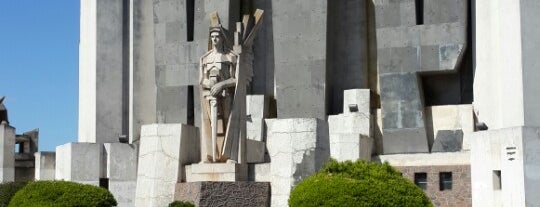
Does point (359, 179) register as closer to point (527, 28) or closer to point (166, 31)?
point (527, 28)

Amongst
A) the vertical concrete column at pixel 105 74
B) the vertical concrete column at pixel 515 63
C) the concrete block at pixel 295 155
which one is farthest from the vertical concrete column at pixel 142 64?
the vertical concrete column at pixel 515 63

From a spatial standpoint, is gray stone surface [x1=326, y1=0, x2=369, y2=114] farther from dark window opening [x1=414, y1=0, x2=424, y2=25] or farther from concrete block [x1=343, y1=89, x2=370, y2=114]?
dark window opening [x1=414, y1=0, x2=424, y2=25]

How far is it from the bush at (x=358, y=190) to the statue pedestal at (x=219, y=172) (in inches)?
107

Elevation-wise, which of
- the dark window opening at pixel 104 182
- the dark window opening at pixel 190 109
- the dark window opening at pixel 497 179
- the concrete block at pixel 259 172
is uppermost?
the dark window opening at pixel 190 109

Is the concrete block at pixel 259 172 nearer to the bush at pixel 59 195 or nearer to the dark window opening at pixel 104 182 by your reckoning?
the bush at pixel 59 195

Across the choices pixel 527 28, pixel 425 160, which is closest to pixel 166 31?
pixel 425 160

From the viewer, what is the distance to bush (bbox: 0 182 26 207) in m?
26.2

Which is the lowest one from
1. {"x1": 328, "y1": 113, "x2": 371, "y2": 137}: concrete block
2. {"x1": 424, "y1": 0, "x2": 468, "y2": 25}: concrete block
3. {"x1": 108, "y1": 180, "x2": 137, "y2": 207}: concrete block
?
{"x1": 108, "y1": 180, "x2": 137, "y2": 207}: concrete block

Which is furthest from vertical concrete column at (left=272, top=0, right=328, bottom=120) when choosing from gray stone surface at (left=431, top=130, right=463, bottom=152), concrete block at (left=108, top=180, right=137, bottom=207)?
concrete block at (left=108, top=180, right=137, bottom=207)

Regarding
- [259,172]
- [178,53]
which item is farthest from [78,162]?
[259,172]

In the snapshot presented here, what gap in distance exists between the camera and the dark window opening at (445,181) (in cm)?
2568

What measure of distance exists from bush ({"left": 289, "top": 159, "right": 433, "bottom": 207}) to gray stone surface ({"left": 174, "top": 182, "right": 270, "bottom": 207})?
2.25 m

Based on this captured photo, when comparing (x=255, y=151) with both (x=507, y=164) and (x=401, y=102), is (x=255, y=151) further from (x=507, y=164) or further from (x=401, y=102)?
(x=507, y=164)

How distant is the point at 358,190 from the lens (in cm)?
1747
